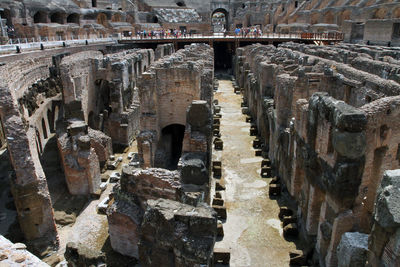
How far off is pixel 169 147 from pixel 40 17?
30.8 m

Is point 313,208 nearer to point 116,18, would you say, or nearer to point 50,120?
point 50,120

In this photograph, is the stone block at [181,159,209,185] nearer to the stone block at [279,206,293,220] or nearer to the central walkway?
the central walkway

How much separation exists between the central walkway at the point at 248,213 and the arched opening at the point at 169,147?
79.4 inches

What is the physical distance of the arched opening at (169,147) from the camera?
1167 centimetres

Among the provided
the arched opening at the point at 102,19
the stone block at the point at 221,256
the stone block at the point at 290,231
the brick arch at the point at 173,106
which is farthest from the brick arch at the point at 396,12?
the arched opening at the point at 102,19

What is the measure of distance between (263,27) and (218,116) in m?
34.3

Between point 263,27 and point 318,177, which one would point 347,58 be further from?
point 263,27

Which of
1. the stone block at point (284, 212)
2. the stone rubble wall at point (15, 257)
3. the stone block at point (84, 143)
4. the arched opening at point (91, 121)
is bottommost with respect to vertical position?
the stone block at point (284, 212)

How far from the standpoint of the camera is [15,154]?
8.50 m

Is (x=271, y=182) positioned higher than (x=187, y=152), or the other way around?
(x=187, y=152)

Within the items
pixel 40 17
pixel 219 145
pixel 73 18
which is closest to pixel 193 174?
pixel 219 145

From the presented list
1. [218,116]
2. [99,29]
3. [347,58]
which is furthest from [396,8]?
[99,29]

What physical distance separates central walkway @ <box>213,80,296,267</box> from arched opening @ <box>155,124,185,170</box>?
2.02 m

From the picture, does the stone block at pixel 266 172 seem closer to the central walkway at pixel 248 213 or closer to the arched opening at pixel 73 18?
the central walkway at pixel 248 213
